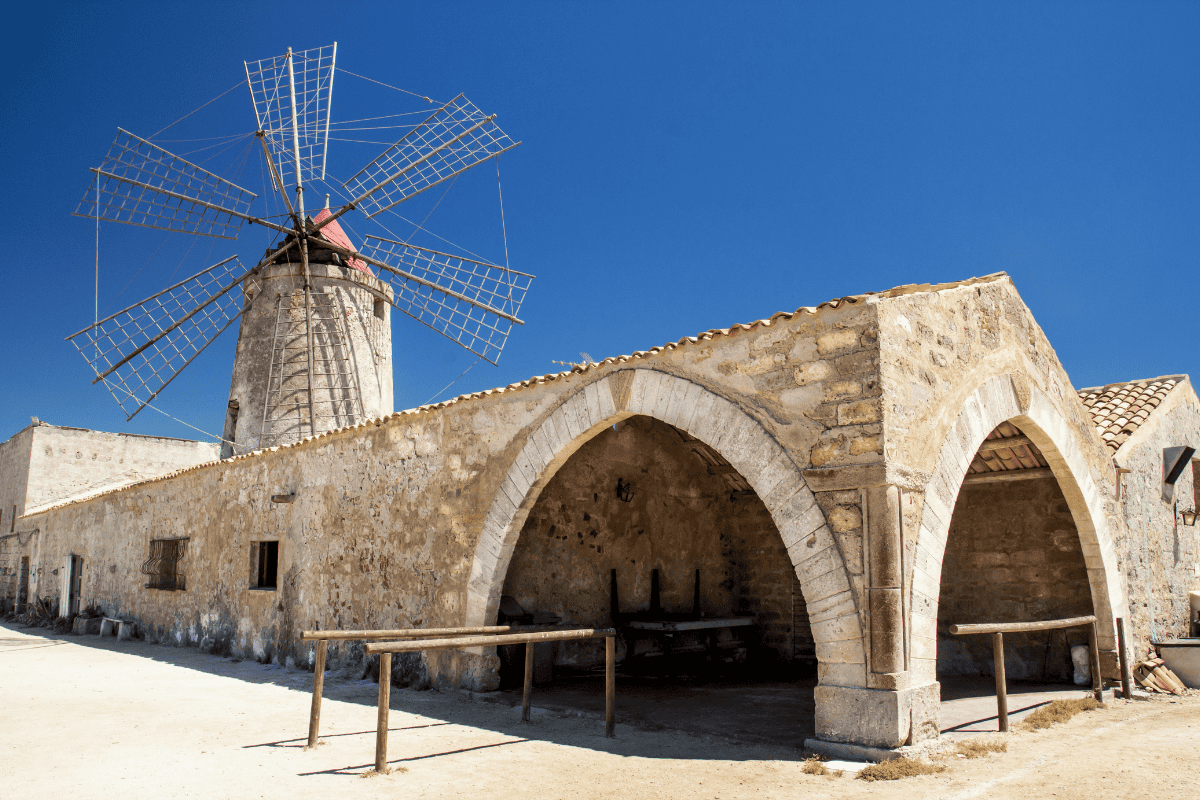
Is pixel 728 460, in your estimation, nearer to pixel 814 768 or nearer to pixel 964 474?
pixel 964 474

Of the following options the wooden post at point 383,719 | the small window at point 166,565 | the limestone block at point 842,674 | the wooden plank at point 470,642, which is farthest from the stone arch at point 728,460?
the small window at point 166,565

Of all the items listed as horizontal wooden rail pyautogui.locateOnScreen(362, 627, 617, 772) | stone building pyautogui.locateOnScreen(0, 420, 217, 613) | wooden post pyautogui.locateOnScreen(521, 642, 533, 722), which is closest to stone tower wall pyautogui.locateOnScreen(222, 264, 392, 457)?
stone building pyautogui.locateOnScreen(0, 420, 217, 613)

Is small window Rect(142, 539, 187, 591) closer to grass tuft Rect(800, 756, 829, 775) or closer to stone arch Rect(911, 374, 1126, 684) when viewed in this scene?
grass tuft Rect(800, 756, 829, 775)

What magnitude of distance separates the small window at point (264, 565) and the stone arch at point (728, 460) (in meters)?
4.11

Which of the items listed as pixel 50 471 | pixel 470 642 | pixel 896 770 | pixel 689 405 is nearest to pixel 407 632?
pixel 470 642

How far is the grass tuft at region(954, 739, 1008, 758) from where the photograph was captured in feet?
15.9

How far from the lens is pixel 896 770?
430 centimetres

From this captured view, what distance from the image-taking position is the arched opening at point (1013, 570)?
306 inches

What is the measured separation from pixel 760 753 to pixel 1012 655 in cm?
440

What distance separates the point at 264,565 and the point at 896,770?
8.17 meters

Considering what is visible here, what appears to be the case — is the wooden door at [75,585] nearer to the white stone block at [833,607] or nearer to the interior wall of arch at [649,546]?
the interior wall of arch at [649,546]

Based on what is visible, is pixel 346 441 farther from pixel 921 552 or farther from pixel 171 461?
pixel 171 461

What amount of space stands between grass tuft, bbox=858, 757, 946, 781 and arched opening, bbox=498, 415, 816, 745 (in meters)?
2.39

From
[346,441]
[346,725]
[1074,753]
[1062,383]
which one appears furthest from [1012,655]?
[346,441]
